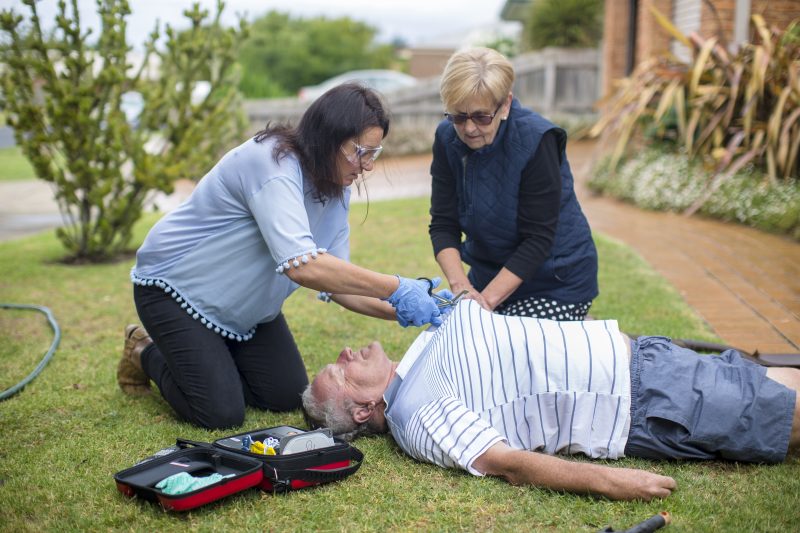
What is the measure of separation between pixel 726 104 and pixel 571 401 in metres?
5.80

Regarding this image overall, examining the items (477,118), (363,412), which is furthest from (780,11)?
(363,412)

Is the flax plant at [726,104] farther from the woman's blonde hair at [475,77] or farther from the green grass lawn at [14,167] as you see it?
the green grass lawn at [14,167]

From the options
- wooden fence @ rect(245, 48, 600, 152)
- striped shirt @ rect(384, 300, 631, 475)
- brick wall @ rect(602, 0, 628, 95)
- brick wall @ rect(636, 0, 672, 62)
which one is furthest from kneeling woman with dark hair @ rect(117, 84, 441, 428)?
wooden fence @ rect(245, 48, 600, 152)

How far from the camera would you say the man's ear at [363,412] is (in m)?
3.09

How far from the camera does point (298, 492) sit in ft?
9.00

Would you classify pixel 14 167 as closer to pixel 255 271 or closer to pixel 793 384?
pixel 255 271

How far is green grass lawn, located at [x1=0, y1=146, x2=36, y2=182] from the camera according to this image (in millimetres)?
15438

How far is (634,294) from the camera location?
17.2 feet

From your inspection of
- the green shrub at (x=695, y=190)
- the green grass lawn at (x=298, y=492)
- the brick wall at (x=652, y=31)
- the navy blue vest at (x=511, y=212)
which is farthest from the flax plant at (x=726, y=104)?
the navy blue vest at (x=511, y=212)

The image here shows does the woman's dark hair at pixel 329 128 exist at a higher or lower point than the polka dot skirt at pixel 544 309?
higher

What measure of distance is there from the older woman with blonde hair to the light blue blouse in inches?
22.0

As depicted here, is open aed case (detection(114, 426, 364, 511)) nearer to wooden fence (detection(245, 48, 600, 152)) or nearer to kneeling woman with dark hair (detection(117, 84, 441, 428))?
kneeling woman with dark hair (detection(117, 84, 441, 428))

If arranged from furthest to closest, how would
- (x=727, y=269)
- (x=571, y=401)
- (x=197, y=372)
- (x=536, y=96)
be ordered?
(x=536, y=96) < (x=727, y=269) < (x=197, y=372) < (x=571, y=401)

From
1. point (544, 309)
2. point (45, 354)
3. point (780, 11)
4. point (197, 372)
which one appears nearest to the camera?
point (197, 372)
